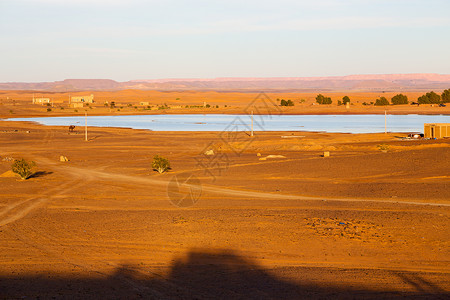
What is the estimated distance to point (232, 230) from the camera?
48.6ft

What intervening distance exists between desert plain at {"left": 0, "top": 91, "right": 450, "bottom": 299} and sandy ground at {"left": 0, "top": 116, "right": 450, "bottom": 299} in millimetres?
43

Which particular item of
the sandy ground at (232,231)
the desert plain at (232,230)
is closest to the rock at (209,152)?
the desert plain at (232,230)

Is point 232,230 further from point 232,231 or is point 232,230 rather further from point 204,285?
point 204,285

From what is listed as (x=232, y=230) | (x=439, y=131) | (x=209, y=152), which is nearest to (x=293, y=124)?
(x=439, y=131)

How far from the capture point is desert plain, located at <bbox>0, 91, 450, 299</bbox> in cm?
1038

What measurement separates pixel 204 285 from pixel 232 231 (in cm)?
445

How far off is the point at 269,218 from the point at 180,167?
51.6 feet

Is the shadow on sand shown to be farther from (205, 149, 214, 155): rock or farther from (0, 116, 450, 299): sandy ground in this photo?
(205, 149, 214, 155): rock

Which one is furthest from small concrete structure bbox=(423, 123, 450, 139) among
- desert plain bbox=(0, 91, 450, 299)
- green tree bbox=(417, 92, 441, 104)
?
green tree bbox=(417, 92, 441, 104)

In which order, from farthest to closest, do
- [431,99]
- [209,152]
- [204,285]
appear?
[431,99]
[209,152]
[204,285]

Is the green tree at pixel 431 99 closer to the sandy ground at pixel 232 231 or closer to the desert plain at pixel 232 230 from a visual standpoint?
the desert plain at pixel 232 230

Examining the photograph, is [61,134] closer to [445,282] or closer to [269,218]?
[269,218]

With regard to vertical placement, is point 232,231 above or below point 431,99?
below

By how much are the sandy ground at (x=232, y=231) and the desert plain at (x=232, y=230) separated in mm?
43
